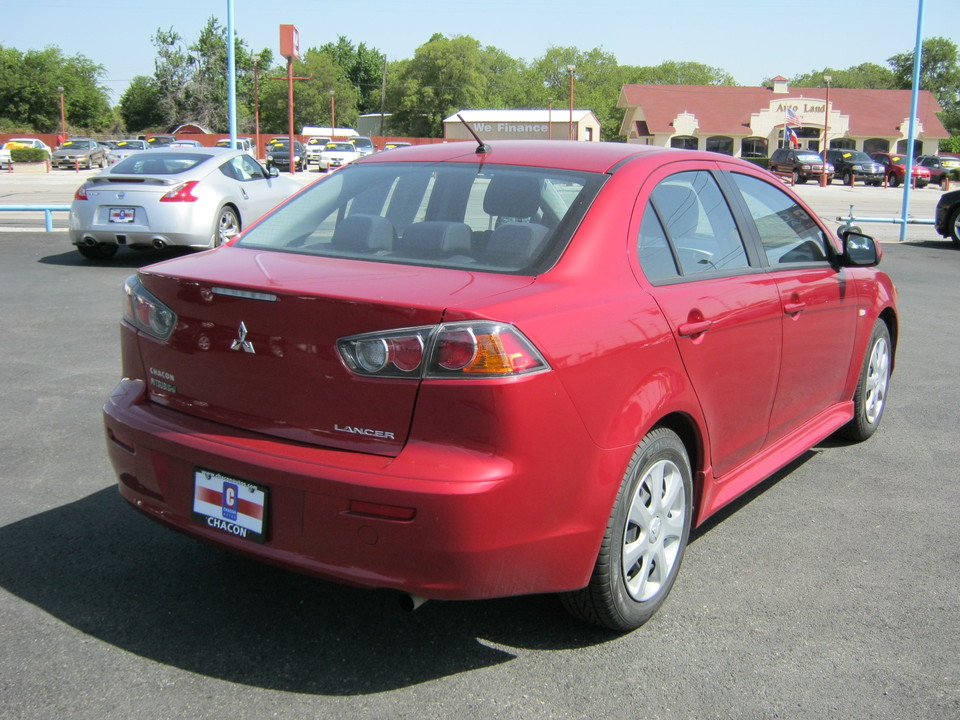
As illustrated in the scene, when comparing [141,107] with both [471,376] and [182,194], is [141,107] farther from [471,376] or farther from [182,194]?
[471,376]

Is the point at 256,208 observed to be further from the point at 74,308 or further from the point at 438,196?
the point at 438,196

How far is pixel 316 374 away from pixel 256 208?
1074 centimetres

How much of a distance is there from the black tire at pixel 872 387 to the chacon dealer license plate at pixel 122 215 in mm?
8872

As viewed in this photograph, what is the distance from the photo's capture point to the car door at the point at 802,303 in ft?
13.4

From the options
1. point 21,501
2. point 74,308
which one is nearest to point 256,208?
point 74,308

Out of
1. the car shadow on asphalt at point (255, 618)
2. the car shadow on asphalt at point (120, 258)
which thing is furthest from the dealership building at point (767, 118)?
the car shadow on asphalt at point (255, 618)

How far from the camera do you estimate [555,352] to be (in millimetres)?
2715

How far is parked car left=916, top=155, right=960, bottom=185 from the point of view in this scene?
164ft

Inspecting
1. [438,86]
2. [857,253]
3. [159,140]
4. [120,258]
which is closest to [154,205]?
[120,258]

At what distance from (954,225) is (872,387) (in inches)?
521

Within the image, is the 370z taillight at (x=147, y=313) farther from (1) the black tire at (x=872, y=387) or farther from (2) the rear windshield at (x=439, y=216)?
(1) the black tire at (x=872, y=387)

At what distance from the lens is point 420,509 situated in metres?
2.57

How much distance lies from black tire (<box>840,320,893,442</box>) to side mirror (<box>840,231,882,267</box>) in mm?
567

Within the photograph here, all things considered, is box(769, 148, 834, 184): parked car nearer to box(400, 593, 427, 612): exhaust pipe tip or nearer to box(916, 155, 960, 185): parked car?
box(916, 155, 960, 185): parked car
